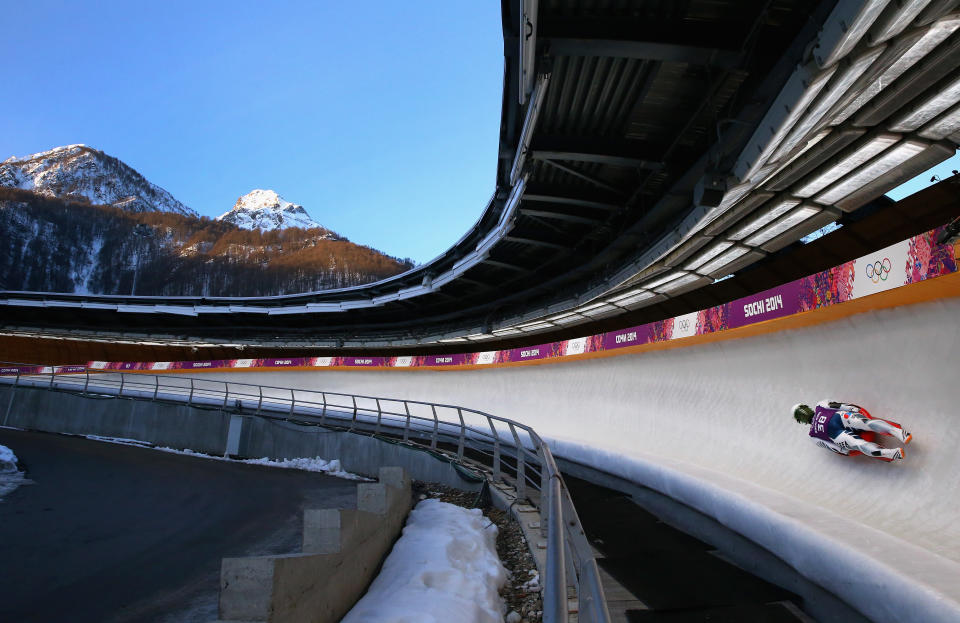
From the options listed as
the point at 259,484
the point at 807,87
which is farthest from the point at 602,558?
the point at 259,484

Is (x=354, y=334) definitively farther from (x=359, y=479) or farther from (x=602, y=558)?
(x=602, y=558)

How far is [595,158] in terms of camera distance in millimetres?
5461

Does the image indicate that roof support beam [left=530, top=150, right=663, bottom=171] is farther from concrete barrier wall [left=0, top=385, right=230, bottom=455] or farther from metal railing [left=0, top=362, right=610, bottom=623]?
concrete barrier wall [left=0, top=385, right=230, bottom=455]

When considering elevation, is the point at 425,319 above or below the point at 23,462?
above

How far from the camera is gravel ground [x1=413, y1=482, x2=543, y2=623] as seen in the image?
3380 mm

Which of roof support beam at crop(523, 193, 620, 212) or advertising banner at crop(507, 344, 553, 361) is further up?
roof support beam at crop(523, 193, 620, 212)

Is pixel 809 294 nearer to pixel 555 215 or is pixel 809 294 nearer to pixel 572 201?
pixel 572 201

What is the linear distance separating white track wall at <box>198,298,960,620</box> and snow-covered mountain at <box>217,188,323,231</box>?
118403mm

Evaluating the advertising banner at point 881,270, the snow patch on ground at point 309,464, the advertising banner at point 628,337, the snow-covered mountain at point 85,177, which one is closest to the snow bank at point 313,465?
the snow patch on ground at point 309,464

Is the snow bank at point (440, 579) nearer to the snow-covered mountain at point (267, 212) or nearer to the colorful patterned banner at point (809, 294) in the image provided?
the colorful patterned banner at point (809, 294)

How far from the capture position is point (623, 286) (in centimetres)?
918

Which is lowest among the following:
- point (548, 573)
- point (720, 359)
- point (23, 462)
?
point (23, 462)

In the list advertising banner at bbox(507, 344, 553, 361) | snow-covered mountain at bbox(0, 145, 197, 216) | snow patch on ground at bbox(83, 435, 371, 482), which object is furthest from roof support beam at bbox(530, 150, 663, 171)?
snow-covered mountain at bbox(0, 145, 197, 216)

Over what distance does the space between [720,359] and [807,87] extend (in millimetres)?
4448
